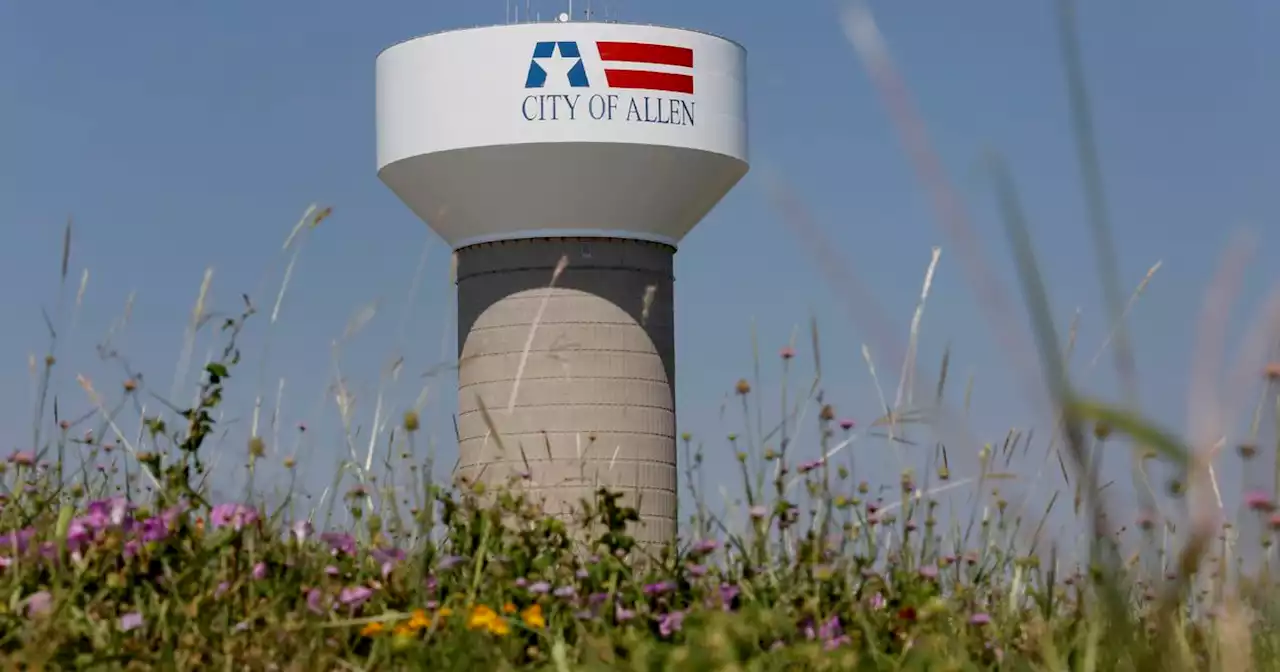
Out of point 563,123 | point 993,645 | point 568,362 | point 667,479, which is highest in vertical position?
point 563,123

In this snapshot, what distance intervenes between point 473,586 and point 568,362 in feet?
45.8

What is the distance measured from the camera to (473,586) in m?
3.71

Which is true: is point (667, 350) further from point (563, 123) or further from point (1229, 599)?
point (1229, 599)

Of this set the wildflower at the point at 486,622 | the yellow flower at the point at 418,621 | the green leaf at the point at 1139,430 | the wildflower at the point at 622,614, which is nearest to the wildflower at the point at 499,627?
the wildflower at the point at 486,622

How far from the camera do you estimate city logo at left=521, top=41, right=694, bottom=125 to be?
56.6 ft

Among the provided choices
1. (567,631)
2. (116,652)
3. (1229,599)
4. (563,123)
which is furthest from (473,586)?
(563,123)

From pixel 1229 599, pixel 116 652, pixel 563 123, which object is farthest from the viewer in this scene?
pixel 563 123

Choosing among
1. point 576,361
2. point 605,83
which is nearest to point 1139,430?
point 605,83

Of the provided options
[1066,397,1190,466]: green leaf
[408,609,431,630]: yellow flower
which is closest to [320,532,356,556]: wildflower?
[408,609,431,630]: yellow flower

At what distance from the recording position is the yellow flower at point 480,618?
310 cm

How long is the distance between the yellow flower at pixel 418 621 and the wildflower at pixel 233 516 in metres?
0.67

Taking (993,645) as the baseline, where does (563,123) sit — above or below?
above

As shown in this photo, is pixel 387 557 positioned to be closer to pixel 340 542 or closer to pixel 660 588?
pixel 340 542

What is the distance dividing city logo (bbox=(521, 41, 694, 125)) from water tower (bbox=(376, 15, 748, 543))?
0.05ft
